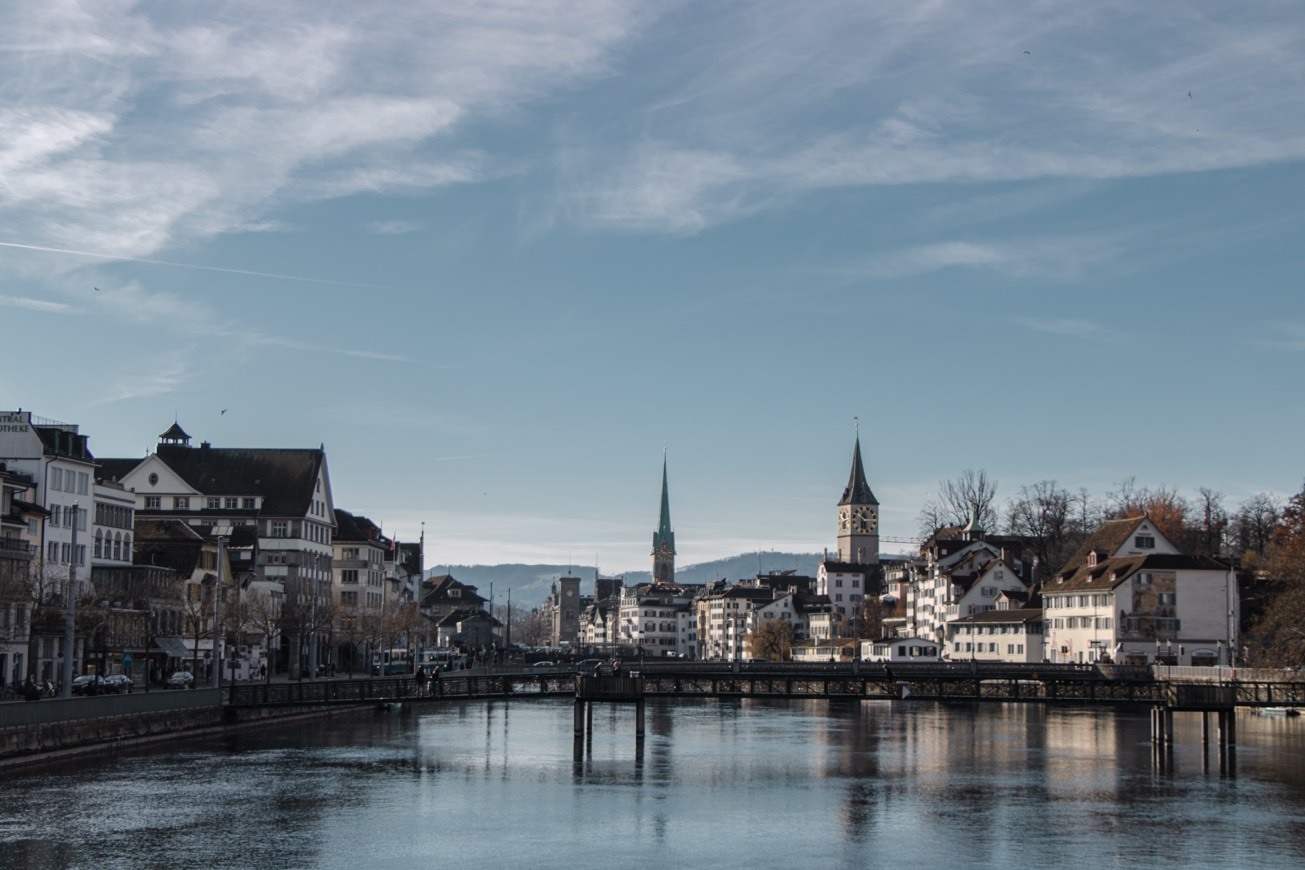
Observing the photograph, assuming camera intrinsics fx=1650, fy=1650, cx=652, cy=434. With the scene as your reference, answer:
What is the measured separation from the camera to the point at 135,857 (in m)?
42.3

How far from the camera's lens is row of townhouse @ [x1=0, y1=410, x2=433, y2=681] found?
3474 inches

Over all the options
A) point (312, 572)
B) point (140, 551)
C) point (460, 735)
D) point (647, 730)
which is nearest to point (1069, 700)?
point (647, 730)

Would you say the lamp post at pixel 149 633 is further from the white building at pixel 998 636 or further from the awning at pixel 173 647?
the white building at pixel 998 636

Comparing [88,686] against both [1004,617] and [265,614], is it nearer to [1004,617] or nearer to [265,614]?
[265,614]

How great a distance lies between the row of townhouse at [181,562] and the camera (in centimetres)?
8825

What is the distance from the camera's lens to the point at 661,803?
182 feet

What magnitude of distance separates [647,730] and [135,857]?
52.7 meters

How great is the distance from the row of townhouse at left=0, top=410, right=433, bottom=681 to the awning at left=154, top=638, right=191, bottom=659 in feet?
0.50

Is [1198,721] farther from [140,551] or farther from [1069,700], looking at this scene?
[140,551]


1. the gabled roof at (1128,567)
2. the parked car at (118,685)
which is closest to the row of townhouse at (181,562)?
the parked car at (118,685)

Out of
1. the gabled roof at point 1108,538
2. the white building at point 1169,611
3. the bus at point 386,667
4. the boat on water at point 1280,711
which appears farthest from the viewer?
the gabled roof at point 1108,538

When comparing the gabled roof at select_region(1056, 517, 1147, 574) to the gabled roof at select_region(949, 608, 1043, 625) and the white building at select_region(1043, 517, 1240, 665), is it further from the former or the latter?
the gabled roof at select_region(949, 608, 1043, 625)

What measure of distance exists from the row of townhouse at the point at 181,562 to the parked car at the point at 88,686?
398cm

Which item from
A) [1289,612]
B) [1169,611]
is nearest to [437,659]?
[1169,611]
